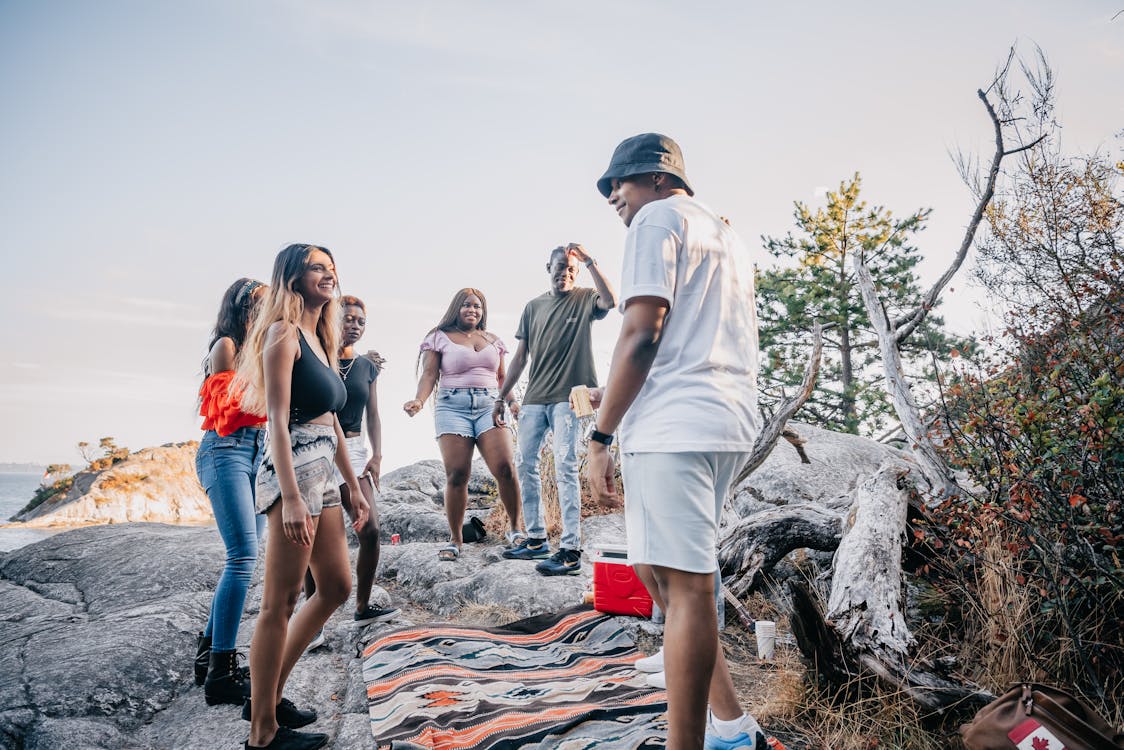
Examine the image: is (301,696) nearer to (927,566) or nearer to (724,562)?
(724,562)

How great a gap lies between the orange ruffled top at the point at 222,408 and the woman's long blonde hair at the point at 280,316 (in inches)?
13.9

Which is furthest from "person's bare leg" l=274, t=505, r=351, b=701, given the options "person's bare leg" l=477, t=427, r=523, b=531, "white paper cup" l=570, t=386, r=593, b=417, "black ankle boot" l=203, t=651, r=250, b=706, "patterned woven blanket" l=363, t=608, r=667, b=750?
"person's bare leg" l=477, t=427, r=523, b=531

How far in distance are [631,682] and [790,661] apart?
0.82m

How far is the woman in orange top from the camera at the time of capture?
9.84ft

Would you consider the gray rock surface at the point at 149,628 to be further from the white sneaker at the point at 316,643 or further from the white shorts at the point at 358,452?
the white shorts at the point at 358,452

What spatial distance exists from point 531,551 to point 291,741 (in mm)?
3222

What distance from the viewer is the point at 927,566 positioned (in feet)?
12.0

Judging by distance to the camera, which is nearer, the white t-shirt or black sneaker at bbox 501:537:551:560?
A: the white t-shirt

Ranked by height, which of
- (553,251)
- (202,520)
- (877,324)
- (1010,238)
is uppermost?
(1010,238)

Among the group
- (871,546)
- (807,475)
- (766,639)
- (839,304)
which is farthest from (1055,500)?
(839,304)

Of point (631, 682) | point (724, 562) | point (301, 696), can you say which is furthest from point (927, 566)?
point (301, 696)

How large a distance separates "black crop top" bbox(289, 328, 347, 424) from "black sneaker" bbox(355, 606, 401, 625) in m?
2.27

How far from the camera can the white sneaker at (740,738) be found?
1997mm

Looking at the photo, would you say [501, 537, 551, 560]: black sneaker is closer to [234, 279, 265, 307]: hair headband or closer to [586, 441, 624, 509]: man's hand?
[234, 279, 265, 307]: hair headband
